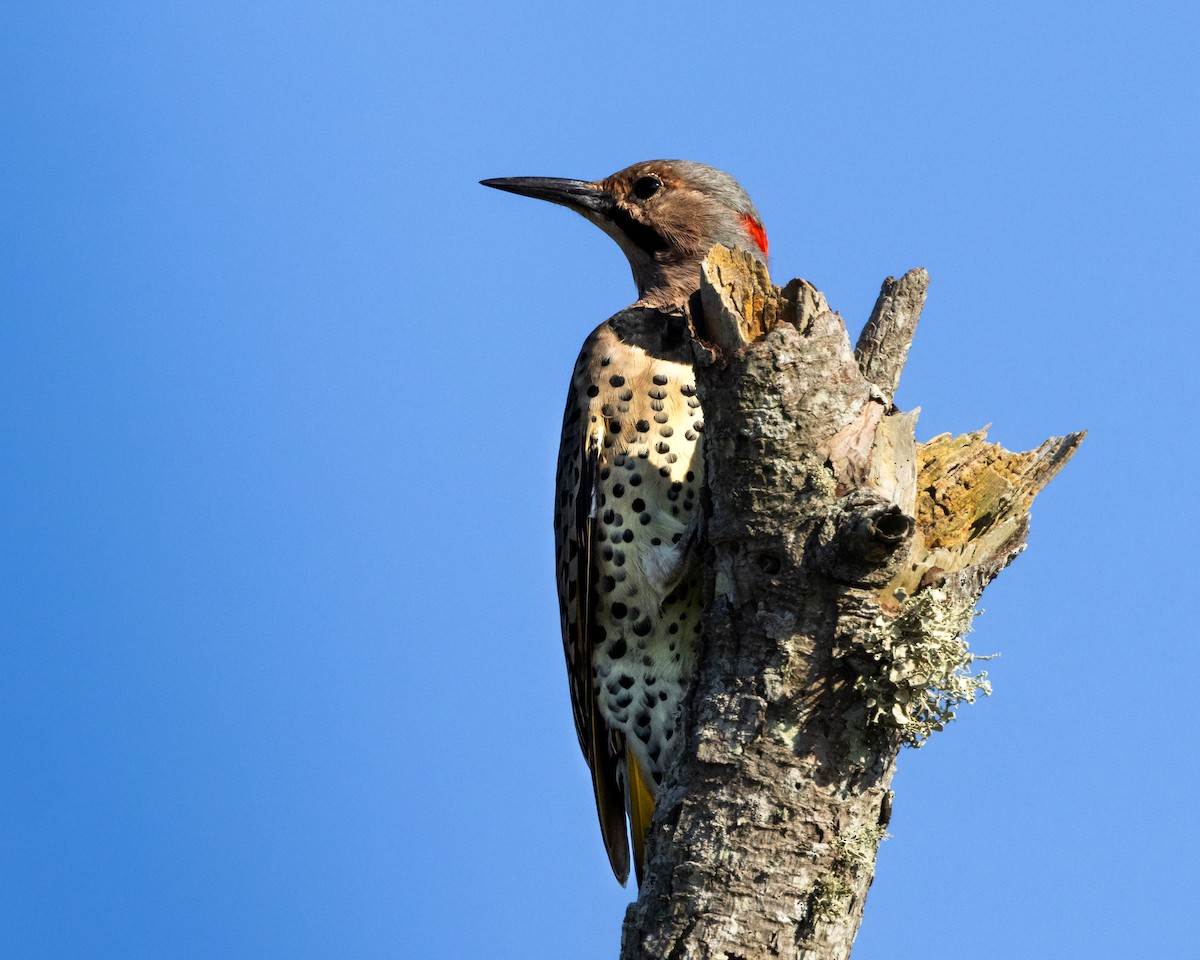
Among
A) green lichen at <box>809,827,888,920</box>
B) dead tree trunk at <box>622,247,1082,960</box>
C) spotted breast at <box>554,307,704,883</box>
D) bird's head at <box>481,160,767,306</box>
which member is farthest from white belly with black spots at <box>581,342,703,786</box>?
green lichen at <box>809,827,888,920</box>

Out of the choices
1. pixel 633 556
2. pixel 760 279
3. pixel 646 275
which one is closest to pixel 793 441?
pixel 760 279

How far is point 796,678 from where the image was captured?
10.8ft

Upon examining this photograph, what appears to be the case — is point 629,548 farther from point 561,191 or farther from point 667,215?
point 561,191

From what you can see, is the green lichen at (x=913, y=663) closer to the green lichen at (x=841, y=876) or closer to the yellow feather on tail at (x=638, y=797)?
the green lichen at (x=841, y=876)

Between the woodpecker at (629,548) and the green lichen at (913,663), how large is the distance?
1043 millimetres

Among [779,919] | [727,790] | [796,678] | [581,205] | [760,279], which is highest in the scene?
[581,205]

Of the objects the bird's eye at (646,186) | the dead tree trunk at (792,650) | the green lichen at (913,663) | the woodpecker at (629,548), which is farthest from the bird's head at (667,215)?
the green lichen at (913,663)

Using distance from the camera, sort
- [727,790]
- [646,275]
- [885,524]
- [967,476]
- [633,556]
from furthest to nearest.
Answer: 1. [646,275]
2. [633,556]
3. [967,476]
4. [727,790]
5. [885,524]

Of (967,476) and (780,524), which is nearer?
(780,524)

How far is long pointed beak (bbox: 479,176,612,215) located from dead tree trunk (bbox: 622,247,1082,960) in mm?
2452

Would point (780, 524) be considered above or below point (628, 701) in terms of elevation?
below

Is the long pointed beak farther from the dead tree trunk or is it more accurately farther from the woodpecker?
the dead tree trunk

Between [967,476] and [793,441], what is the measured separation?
0.72 meters

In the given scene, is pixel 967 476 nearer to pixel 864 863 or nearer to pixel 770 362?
pixel 770 362
